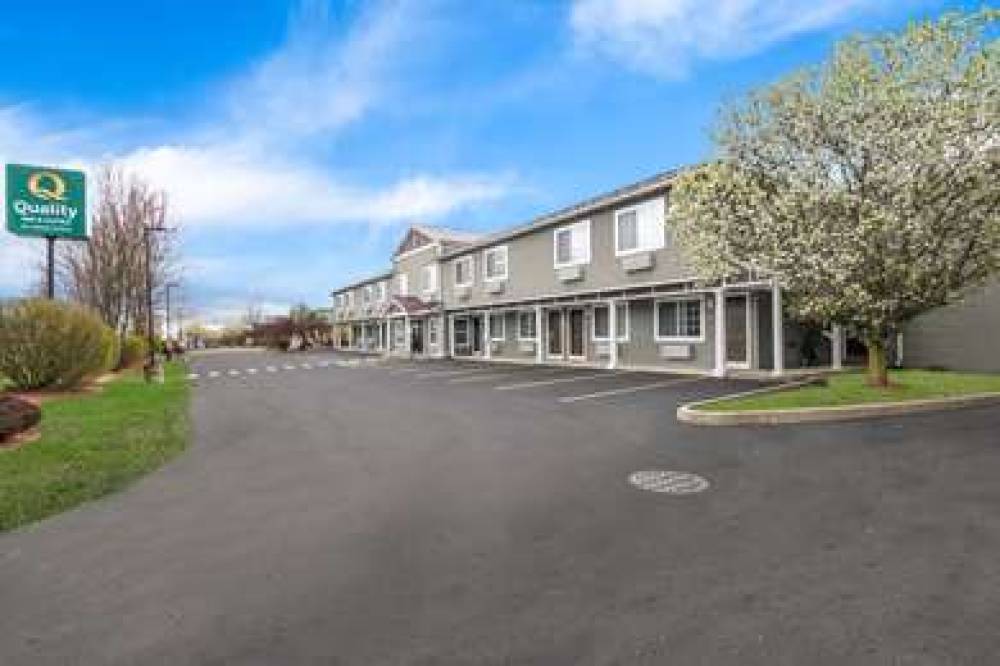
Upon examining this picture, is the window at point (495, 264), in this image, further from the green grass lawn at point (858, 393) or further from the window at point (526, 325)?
the green grass lawn at point (858, 393)

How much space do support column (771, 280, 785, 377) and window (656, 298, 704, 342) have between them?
7.40ft

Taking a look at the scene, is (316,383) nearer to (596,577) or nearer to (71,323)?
(71,323)

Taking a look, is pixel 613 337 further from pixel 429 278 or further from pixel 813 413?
pixel 429 278

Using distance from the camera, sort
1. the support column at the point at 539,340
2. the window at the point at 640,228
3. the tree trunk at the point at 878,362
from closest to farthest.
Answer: the tree trunk at the point at 878,362, the window at the point at 640,228, the support column at the point at 539,340

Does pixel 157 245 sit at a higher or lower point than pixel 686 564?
higher

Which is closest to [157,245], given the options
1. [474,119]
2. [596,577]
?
[474,119]

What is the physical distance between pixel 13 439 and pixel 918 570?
11.6 metres

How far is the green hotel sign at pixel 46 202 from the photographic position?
62.0 feet

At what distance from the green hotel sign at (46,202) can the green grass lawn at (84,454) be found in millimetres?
8182

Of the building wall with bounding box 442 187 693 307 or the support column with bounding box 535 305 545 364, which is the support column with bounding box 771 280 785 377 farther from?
the support column with bounding box 535 305 545 364

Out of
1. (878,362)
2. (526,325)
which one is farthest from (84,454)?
(526,325)

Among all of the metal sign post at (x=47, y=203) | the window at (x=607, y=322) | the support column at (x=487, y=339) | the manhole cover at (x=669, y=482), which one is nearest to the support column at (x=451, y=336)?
the support column at (x=487, y=339)

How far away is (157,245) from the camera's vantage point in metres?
35.5

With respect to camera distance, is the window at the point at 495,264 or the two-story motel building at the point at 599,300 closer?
the two-story motel building at the point at 599,300
